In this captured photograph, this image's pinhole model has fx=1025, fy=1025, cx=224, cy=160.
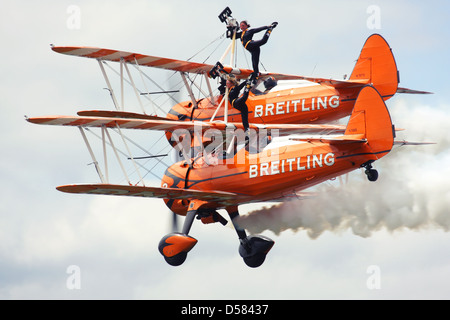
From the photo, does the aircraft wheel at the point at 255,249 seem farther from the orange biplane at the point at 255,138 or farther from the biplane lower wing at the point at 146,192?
the biplane lower wing at the point at 146,192

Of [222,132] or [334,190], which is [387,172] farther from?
[222,132]

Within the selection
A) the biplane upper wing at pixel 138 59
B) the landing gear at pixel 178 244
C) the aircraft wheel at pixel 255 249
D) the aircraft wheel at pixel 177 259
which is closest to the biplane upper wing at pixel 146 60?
the biplane upper wing at pixel 138 59

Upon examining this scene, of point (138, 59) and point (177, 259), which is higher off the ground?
point (138, 59)

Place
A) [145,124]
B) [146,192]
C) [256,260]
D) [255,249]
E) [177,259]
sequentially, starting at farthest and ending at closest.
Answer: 1. [256,260]
2. [255,249]
3. [145,124]
4. [177,259]
5. [146,192]

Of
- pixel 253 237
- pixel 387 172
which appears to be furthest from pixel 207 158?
pixel 387 172

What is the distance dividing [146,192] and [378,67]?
668 centimetres

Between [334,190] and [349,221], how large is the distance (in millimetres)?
784

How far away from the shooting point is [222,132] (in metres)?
23.6

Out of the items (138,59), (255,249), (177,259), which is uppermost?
(138,59)

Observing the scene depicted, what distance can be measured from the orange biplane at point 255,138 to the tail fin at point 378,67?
0.08 ft

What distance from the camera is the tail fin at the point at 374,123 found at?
20562mm

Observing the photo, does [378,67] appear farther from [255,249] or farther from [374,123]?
[255,249]

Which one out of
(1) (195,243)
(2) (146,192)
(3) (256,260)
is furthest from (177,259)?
(3) (256,260)

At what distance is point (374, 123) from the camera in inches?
816
